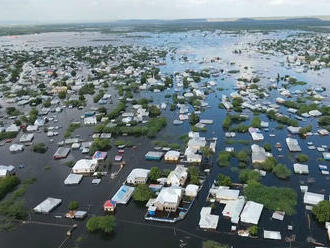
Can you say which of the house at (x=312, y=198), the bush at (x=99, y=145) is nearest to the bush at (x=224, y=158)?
the house at (x=312, y=198)

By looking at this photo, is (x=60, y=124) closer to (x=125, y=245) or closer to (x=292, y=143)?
(x=125, y=245)

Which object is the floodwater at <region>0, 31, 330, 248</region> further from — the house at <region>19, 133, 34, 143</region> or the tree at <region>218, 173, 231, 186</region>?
the tree at <region>218, 173, 231, 186</region>

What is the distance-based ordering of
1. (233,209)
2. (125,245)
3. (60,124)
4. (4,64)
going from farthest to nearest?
(4,64)
(60,124)
(233,209)
(125,245)

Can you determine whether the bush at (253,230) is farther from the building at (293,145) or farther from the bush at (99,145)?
the bush at (99,145)

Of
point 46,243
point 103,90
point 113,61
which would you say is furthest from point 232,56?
point 46,243

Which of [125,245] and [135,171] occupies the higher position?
[135,171]

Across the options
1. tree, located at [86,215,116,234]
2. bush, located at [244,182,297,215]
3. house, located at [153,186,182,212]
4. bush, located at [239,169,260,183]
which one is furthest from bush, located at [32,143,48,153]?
bush, located at [244,182,297,215]

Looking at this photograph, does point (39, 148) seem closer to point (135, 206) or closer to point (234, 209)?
point (135, 206)

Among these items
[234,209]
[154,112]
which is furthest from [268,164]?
[154,112]
